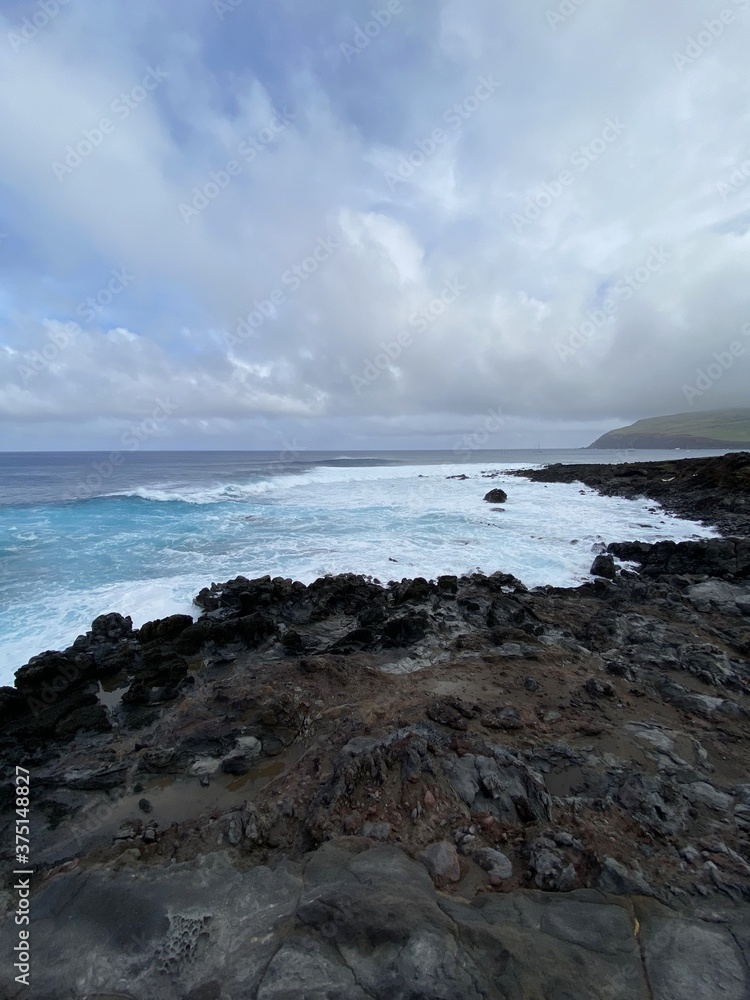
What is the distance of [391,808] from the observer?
13.2 feet

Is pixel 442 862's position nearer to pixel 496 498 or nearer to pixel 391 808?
pixel 391 808

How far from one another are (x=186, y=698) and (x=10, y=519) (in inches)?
991

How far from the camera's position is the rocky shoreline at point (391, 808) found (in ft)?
8.61

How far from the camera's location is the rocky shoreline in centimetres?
262

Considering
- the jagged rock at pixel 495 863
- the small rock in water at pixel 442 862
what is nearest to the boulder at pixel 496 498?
the jagged rock at pixel 495 863

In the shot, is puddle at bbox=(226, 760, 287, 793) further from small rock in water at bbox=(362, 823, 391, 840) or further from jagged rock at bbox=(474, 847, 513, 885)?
jagged rock at bbox=(474, 847, 513, 885)

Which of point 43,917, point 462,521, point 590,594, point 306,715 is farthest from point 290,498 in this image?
point 43,917

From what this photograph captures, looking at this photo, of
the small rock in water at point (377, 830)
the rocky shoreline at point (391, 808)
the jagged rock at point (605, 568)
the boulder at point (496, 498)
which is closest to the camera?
Answer: the rocky shoreline at point (391, 808)

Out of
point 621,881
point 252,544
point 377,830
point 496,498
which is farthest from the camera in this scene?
point 496,498

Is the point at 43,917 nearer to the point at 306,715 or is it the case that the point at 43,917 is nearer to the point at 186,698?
the point at 306,715

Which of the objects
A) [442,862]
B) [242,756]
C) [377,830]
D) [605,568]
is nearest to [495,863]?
[442,862]

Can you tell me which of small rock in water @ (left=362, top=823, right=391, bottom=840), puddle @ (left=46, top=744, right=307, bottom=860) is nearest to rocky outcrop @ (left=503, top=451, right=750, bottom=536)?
small rock in water @ (left=362, top=823, right=391, bottom=840)

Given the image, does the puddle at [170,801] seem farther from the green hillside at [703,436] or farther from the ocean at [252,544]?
the green hillside at [703,436]

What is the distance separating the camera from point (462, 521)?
68.2ft
